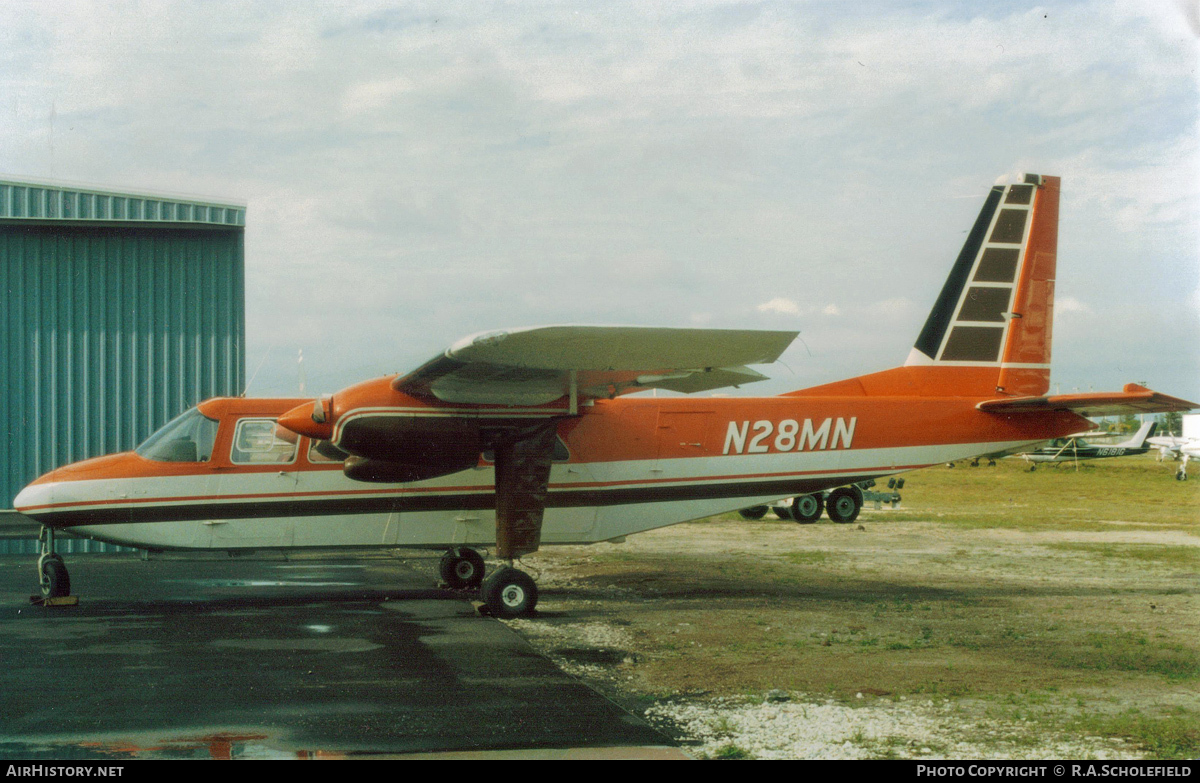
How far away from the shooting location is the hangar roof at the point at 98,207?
634 inches

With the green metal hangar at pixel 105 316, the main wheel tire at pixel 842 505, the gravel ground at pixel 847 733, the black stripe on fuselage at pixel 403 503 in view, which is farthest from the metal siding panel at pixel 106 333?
the gravel ground at pixel 847 733

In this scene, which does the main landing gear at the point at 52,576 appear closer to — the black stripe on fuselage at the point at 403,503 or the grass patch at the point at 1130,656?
the black stripe on fuselage at the point at 403,503

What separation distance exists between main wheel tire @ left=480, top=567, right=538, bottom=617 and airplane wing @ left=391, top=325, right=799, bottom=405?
185 centimetres

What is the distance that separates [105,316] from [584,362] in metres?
12.2

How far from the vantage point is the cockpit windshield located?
1044 cm

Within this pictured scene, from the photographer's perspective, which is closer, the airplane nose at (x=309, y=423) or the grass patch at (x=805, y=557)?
the airplane nose at (x=309, y=423)

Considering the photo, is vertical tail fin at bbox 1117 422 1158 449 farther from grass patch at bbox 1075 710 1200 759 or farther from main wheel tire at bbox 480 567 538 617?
grass patch at bbox 1075 710 1200 759

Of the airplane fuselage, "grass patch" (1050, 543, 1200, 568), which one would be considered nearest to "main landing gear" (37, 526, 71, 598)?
the airplane fuselage

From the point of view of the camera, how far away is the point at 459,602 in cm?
1091

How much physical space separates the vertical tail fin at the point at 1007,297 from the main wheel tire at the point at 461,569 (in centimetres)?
627

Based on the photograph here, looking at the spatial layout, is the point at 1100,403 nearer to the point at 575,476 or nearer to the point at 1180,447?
the point at 575,476

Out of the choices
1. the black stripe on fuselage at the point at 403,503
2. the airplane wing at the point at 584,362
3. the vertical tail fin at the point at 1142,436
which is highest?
the airplane wing at the point at 584,362
